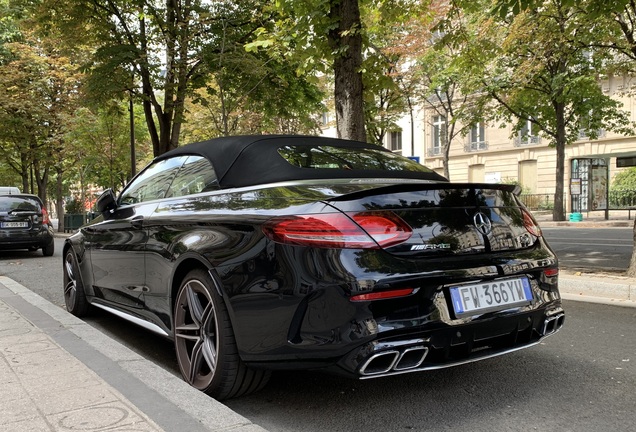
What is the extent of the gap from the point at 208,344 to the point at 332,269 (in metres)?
1.04

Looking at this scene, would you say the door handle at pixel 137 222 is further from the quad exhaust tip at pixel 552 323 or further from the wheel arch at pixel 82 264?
the quad exhaust tip at pixel 552 323

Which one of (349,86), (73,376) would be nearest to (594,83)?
(349,86)

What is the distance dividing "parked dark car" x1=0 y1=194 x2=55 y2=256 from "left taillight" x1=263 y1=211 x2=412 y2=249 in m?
11.9

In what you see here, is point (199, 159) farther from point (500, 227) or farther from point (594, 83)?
point (594, 83)

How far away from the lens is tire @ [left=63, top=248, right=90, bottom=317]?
5270 millimetres

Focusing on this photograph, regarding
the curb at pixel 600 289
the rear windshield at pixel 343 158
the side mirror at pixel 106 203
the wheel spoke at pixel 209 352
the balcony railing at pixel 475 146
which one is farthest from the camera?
the balcony railing at pixel 475 146

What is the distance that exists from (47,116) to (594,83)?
2460cm

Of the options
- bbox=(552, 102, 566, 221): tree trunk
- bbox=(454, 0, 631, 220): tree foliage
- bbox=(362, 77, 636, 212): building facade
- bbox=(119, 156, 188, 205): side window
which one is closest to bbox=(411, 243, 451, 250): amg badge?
bbox=(119, 156, 188, 205): side window

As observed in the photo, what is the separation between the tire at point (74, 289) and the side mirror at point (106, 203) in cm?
97

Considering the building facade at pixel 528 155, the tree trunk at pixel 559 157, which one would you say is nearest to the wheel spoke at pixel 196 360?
the tree trunk at pixel 559 157

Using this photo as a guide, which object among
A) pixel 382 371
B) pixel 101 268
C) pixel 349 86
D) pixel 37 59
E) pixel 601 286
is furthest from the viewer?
pixel 37 59

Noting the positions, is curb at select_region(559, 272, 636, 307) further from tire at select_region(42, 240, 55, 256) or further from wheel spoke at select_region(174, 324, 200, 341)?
tire at select_region(42, 240, 55, 256)

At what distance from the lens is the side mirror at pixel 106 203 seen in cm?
464

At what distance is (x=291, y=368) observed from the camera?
8.73 ft
